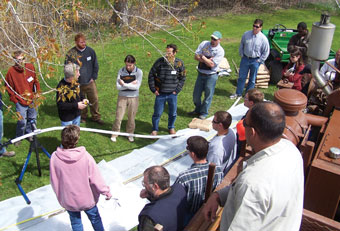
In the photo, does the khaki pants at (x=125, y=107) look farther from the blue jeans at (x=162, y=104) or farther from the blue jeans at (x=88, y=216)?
the blue jeans at (x=88, y=216)

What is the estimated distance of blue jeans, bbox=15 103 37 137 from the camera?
5555 millimetres

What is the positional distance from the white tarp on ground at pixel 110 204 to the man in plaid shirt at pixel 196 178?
1645 mm

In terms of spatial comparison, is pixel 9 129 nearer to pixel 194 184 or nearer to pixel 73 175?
pixel 73 175

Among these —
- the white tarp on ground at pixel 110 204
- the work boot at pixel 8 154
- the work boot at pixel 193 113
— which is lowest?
the white tarp on ground at pixel 110 204

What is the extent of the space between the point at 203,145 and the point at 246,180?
138cm

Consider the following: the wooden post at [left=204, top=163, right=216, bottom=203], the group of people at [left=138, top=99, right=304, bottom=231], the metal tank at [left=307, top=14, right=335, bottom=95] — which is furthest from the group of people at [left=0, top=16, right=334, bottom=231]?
the metal tank at [left=307, top=14, right=335, bottom=95]

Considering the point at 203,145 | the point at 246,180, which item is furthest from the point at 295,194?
the point at 203,145

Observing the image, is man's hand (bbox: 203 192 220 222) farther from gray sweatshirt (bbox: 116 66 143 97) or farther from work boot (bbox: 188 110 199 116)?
work boot (bbox: 188 110 199 116)

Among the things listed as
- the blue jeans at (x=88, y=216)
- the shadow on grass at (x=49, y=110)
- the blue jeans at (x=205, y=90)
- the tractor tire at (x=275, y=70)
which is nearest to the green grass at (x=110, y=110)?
the shadow on grass at (x=49, y=110)

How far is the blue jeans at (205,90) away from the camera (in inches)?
276

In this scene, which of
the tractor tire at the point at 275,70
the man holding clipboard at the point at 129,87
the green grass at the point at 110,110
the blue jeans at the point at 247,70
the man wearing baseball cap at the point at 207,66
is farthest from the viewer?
the tractor tire at the point at 275,70

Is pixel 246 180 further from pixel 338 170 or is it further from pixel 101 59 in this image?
pixel 101 59

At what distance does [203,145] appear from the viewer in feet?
10.4

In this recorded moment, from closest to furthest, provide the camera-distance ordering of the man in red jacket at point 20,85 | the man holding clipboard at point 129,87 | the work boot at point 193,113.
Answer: the man in red jacket at point 20,85 → the man holding clipboard at point 129,87 → the work boot at point 193,113
